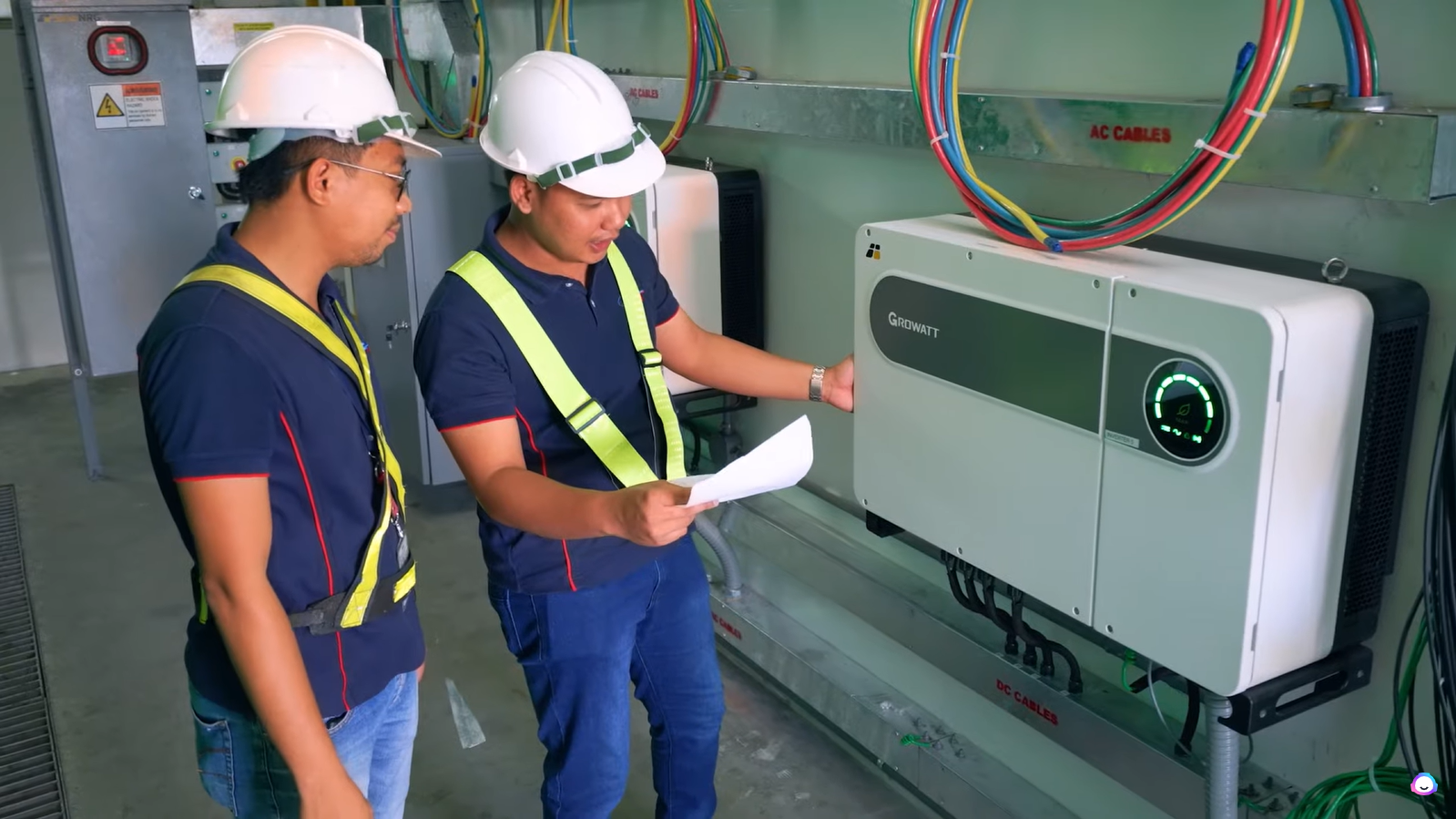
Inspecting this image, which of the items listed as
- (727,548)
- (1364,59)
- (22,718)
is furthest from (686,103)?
(22,718)

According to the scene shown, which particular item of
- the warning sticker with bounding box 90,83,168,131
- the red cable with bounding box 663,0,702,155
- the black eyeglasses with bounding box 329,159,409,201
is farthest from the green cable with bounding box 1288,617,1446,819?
the warning sticker with bounding box 90,83,168,131

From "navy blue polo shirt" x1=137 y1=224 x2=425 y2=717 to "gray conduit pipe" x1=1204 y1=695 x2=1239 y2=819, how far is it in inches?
39.2

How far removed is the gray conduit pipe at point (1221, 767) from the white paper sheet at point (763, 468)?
1.97 ft

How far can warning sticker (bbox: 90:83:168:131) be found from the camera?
405 cm

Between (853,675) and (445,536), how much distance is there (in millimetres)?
1626

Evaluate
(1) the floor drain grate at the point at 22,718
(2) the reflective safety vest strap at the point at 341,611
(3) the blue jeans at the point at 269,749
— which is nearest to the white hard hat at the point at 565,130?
(2) the reflective safety vest strap at the point at 341,611

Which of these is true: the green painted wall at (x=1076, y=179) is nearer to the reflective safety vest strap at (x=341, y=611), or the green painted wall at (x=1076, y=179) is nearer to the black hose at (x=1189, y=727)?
the black hose at (x=1189, y=727)

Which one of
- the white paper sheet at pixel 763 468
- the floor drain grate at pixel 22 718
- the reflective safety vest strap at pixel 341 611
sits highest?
the white paper sheet at pixel 763 468

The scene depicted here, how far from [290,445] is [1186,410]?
98 centimetres

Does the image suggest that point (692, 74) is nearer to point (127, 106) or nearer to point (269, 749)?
point (269, 749)

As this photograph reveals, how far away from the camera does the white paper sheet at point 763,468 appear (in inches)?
51.3

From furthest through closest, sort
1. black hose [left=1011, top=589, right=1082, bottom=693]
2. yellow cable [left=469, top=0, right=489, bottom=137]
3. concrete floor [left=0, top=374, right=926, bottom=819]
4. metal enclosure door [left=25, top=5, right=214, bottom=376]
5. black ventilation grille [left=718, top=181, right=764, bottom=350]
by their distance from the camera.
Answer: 1. metal enclosure door [left=25, top=5, right=214, bottom=376]
2. yellow cable [left=469, top=0, right=489, bottom=137]
3. black ventilation grille [left=718, top=181, right=764, bottom=350]
4. concrete floor [left=0, top=374, right=926, bottom=819]
5. black hose [left=1011, top=589, right=1082, bottom=693]

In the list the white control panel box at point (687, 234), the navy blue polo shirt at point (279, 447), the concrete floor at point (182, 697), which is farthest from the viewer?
the white control panel box at point (687, 234)

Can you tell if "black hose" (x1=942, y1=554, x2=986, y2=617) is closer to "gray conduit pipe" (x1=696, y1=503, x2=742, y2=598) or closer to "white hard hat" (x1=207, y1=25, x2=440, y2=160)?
"gray conduit pipe" (x1=696, y1=503, x2=742, y2=598)
